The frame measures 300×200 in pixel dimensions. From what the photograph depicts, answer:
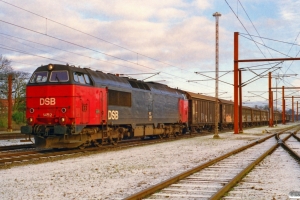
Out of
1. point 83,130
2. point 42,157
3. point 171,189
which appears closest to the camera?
point 171,189

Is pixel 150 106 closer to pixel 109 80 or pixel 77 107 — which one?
pixel 109 80

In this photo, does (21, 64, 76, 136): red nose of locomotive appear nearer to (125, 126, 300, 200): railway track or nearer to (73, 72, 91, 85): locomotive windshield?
(73, 72, 91, 85): locomotive windshield

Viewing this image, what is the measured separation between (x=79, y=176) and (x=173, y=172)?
2871mm

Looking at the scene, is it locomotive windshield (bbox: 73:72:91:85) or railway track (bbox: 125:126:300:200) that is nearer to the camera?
railway track (bbox: 125:126:300:200)

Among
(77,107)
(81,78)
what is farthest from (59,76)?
(77,107)

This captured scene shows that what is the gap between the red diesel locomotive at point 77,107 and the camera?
17391 mm

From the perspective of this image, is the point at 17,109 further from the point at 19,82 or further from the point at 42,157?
the point at 42,157

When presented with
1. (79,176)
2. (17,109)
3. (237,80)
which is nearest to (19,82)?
(17,109)

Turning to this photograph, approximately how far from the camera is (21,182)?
10.0 metres

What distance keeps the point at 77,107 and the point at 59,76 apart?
1.70 meters

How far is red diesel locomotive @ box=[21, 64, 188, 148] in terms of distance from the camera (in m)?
17.4

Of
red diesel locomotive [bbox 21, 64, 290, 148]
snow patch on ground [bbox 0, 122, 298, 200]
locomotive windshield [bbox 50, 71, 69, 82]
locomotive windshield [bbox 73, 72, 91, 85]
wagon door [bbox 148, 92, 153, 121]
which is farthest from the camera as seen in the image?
wagon door [bbox 148, 92, 153, 121]

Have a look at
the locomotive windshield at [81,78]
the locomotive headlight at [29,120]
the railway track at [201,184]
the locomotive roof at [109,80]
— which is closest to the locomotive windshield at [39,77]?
the locomotive roof at [109,80]

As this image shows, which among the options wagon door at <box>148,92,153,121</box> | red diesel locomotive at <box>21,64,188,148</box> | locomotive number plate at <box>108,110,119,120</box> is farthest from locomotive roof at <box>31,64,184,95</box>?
locomotive number plate at <box>108,110,119,120</box>
